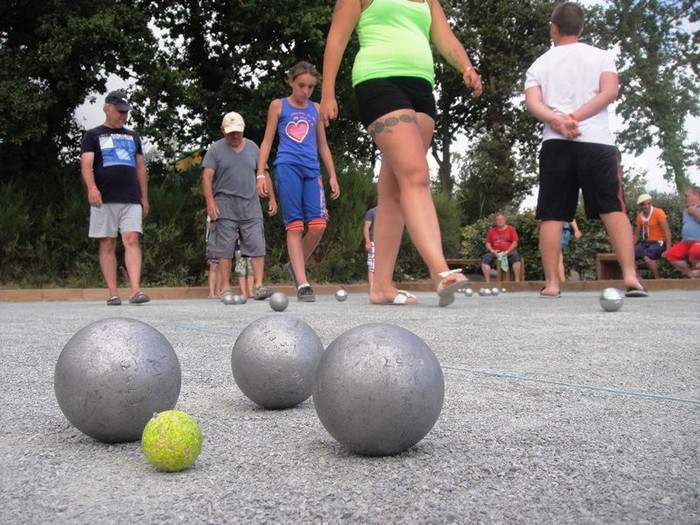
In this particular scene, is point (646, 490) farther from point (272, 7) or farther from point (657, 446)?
point (272, 7)

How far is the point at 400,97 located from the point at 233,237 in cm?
355

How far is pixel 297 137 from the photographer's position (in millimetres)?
7438

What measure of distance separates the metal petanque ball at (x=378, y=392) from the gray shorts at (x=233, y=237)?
258 inches

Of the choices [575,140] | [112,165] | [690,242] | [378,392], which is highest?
[112,165]

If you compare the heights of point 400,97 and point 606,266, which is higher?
point 400,97

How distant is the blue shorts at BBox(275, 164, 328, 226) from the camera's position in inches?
291

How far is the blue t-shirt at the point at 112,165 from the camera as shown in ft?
25.5

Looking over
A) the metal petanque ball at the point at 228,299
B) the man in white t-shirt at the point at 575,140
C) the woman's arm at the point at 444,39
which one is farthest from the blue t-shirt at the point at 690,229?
the metal petanque ball at the point at 228,299

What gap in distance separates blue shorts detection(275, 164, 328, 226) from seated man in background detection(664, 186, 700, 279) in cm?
600

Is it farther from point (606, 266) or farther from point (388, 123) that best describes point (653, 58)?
point (388, 123)

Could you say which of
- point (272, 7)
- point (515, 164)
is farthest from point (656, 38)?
point (272, 7)

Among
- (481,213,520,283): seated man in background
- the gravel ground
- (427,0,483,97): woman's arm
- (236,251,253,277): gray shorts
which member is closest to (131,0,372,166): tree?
(236,251,253,277): gray shorts

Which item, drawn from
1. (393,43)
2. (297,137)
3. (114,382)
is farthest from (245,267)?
(114,382)

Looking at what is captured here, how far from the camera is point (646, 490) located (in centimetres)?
154
